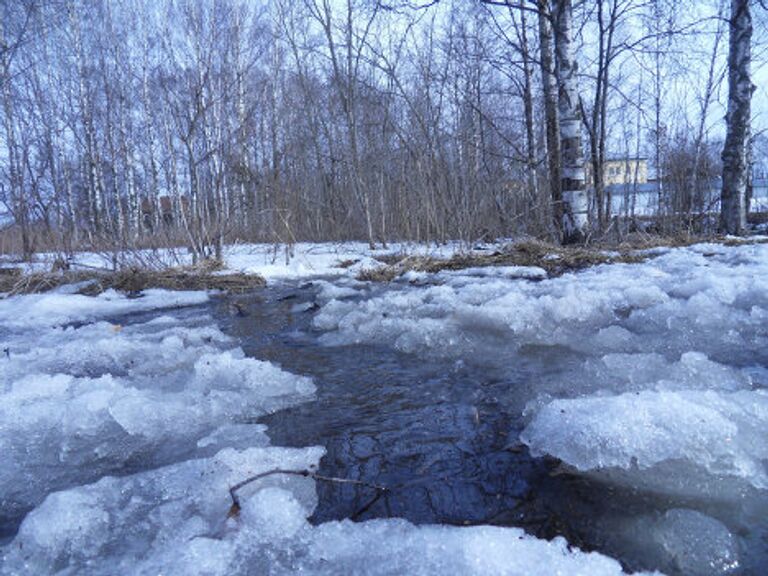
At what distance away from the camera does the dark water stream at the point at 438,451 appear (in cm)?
90

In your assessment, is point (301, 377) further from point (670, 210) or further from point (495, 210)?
point (670, 210)

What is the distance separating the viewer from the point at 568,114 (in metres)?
5.39

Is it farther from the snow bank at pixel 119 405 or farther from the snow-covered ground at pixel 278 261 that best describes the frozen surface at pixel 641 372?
the snow-covered ground at pixel 278 261

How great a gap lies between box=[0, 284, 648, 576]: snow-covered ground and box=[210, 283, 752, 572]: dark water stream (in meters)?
0.08

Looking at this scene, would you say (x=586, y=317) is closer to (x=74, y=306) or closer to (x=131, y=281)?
(x=74, y=306)

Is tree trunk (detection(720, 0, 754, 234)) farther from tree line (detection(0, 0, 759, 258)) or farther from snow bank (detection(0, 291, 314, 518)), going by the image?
snow bank (detection(0, 291, 314, 518))

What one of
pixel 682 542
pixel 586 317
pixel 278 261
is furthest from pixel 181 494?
pixel 278 261

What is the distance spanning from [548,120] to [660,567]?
6.33 meters

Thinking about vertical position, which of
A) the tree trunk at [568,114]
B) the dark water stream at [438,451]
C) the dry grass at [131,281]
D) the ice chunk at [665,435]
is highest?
the tree trunk at [568,114]

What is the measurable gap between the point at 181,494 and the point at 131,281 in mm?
4253

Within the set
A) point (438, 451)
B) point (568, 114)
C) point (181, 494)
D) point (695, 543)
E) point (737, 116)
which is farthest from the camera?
point (737, 116)

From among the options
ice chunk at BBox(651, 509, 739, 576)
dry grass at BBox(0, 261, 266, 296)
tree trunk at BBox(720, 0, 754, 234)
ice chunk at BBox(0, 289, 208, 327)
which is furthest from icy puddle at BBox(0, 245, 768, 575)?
tree trunk at BBox(720, 0, 754, 234)

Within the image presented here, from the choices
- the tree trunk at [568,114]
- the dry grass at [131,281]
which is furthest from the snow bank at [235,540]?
the tree trunk at [568,114]

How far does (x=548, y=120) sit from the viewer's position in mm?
6266
